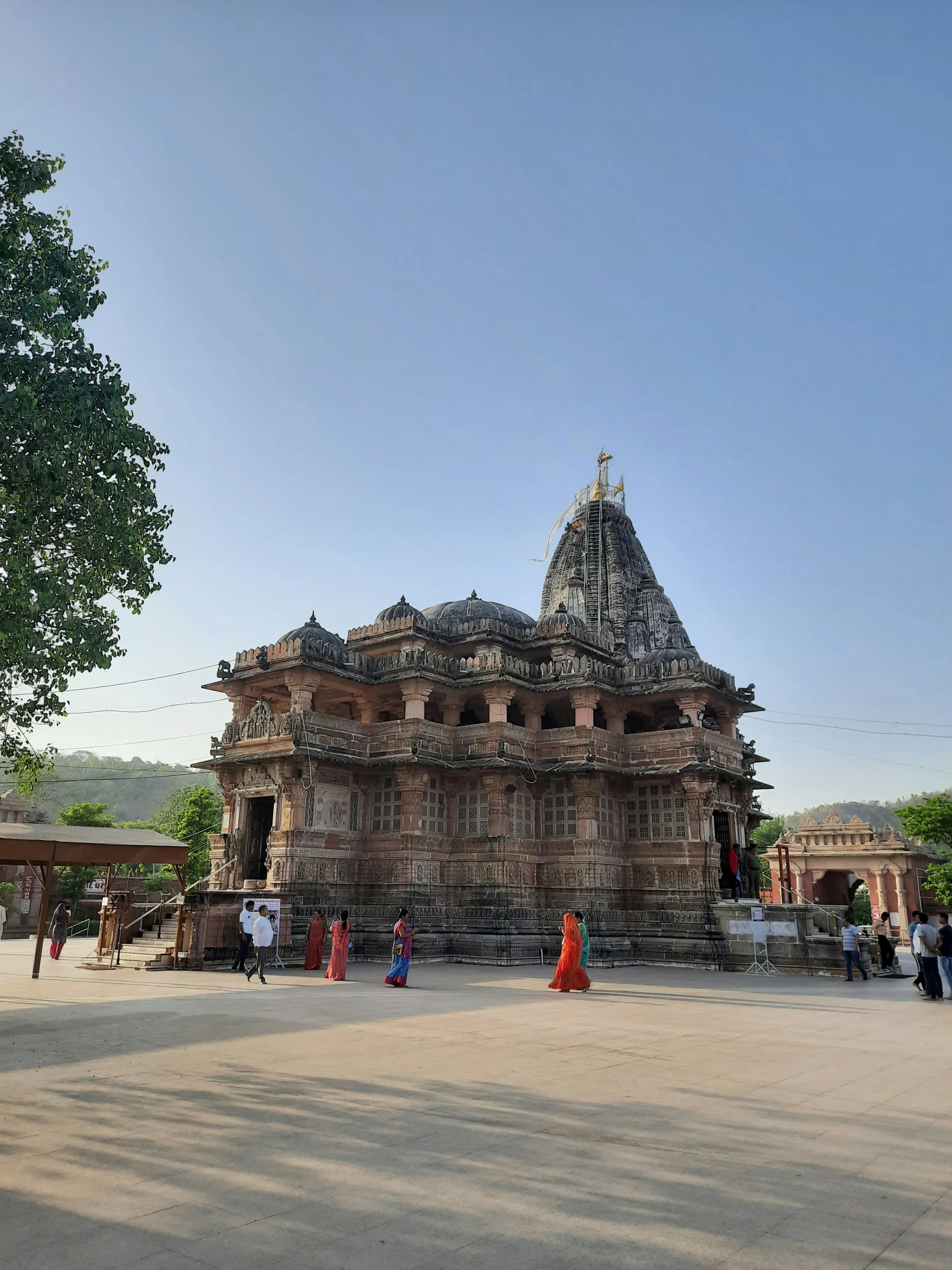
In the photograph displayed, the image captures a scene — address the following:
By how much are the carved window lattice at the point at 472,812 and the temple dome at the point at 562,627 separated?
22.7 feet

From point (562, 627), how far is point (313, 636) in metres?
9.47

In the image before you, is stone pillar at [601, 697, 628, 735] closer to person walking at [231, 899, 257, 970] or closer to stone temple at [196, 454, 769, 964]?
stone temple at [196, 454, 769, 964]

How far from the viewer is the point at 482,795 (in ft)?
99.0

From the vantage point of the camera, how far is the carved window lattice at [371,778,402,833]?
29.6 meters

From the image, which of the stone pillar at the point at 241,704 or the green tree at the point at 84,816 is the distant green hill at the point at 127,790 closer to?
the green tree at the point at 84,816

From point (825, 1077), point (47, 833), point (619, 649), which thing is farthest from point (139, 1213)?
point (619, 649)

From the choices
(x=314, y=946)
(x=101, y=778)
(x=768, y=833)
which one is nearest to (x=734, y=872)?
(x=314, y=946)

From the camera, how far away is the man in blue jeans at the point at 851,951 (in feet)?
74.6

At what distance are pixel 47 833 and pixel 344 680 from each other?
11.8 meters

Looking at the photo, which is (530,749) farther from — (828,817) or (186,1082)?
(828,817)

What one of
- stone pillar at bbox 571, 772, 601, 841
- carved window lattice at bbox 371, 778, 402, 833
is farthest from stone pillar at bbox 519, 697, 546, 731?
carved window lattice at bbox 371, 778, 402, 833

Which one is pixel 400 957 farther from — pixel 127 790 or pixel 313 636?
pixel 127 790

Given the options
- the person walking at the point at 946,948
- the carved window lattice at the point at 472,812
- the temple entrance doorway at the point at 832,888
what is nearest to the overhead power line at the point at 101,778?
the carved window lattice at the point at 472,812

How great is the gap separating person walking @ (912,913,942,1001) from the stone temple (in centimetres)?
960
